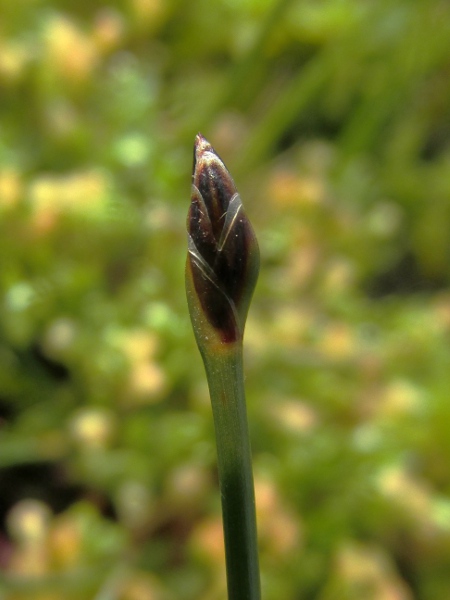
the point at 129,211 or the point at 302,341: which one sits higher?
the point at 129,211

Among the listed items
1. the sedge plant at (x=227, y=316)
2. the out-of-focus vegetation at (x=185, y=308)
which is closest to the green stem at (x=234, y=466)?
the sedge plant at (x=227, y=316)

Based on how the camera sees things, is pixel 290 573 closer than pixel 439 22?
Yes

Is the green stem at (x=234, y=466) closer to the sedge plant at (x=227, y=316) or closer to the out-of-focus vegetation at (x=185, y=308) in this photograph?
the sedge plant at (x=227, y=316)

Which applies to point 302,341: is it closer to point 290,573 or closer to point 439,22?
point 290,573

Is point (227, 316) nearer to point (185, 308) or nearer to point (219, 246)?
point (219, 246)

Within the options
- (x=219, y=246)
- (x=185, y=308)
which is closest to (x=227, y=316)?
(x=219, y=246)

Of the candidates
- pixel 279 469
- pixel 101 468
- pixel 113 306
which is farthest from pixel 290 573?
pixel 113 306

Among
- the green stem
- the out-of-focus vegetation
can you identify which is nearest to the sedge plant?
the green stem
